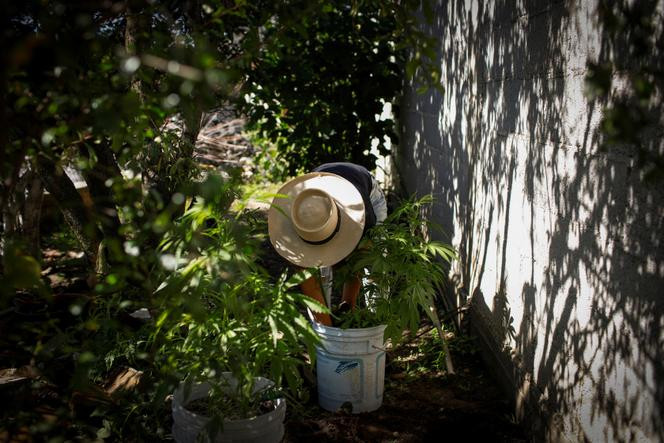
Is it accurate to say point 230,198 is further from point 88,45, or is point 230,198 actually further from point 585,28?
point 88,45

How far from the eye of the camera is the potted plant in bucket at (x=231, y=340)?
212 centimetres

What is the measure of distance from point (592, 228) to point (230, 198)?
1.68 m

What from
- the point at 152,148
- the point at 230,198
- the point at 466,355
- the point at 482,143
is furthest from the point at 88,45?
the point at 466,355

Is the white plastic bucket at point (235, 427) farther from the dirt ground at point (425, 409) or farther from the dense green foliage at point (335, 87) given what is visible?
the dense green foliage at point (335, 87)

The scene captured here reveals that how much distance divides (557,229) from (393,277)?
893 mm

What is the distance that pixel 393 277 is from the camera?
3162mm

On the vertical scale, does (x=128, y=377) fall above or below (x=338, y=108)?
below

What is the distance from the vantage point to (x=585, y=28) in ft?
7.27

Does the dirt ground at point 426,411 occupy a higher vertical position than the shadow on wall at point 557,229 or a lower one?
lower

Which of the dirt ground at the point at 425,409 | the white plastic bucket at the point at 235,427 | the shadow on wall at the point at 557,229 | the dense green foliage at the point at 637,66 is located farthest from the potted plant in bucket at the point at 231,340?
the dense green foliage at the point at 637,66

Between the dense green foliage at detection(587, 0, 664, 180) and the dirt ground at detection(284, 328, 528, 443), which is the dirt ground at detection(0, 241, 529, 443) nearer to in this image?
the dirt ground at detection(284, 328, 528, 443)

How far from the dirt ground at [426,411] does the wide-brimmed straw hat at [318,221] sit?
796 mm

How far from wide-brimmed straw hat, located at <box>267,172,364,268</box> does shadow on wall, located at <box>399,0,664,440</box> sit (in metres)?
0.81

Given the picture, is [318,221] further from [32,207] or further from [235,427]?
[32,207]
